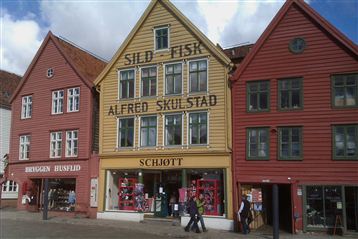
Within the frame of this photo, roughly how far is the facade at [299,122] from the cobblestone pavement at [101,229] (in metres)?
2.03

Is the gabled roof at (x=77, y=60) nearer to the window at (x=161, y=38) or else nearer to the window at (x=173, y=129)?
the window at (x=161, y=38)

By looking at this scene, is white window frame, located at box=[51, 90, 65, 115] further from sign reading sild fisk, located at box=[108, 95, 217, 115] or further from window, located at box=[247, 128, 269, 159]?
window, located at box=[247, 128, 269, 159]

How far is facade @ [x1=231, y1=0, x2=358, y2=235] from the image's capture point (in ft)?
71.8

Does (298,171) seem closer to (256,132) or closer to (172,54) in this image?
(256,132)

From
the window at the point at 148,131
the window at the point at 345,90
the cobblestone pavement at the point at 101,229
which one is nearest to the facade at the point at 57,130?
the cobblestone pavement at the point at 101,229

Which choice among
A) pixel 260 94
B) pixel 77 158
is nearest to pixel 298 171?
pixel 260 94

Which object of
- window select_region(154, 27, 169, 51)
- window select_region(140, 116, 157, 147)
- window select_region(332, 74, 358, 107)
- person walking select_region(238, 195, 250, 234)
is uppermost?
window select_region(154, 27, 169, 51)

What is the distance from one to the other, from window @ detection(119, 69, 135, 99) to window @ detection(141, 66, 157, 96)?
0.81 metres

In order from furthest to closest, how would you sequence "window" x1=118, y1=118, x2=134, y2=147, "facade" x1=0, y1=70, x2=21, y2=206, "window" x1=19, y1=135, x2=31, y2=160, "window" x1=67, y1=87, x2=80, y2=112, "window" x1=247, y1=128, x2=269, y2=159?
"facade" x1=0, y1=70, x2=21, y2=206, "window" x1=19, y1=135, x2=31, y2=160, "window" x1=67, y1=87, x2=80, y2=112, "window" x1=118, y1=118, x2=134, y2=147, "window" x1=247, y1=128, x2=269, y2=159

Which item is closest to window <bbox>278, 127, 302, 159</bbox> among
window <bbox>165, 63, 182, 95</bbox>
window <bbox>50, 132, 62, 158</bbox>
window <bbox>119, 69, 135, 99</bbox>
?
window <bbox>165, 63, 182, 95</bbox>

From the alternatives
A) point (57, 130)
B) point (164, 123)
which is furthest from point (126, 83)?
point (57, 130)

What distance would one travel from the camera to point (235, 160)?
24.3 meters

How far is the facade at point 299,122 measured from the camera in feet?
71.8

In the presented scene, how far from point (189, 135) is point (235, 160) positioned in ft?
10.7
